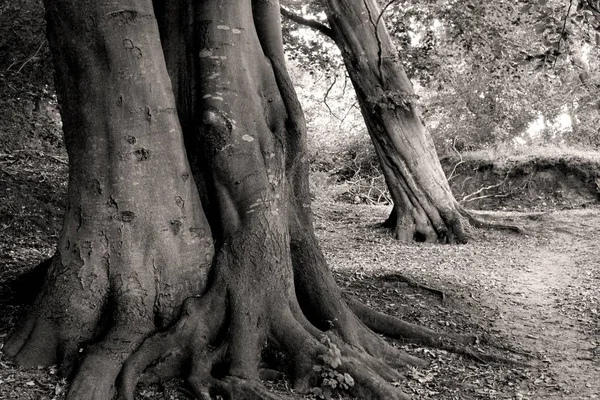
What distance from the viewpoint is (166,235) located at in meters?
4.60

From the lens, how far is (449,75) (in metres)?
12.8

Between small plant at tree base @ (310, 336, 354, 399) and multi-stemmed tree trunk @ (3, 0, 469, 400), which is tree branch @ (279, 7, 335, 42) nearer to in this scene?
multi-stemmed tree trunk @ (3, 0, 469, 400)

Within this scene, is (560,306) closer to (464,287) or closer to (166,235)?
(464,287)

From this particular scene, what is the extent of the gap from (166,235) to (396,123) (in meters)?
7.96

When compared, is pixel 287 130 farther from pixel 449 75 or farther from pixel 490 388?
pixel 449 75

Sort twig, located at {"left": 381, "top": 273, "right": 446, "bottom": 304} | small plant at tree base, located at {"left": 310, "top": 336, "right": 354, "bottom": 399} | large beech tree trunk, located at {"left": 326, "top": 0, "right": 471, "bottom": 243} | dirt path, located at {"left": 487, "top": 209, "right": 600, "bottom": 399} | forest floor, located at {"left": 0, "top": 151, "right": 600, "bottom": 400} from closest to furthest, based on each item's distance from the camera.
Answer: small plant at tree base, located at {"left": 310, "top": 336, "right": 354, "bottom": 399}
forest floor, located at {"left": 0, "top": 151, "right": 600, "bottom": 400}
dirt path, located at {"left": 487, "top": 209, "right": 600, "bottom": 399}
twig, located at {"left": 381, "top": 273, "right": 446, "bottom": 304}
large beech tree trunk, located at {"left": 326, "top": 0, "right": 471, "bottom": 243}

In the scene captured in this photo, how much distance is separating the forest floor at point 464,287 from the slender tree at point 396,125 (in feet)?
2.06

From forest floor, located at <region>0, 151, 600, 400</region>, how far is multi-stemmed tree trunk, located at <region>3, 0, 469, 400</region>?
30 cm

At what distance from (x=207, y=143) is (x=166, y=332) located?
1.44 metres

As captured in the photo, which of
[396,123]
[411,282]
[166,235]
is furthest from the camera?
[396,123]

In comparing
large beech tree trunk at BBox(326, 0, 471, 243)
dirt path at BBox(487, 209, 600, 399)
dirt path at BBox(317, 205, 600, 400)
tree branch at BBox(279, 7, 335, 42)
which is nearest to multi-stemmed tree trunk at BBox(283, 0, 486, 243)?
large beech tree trunk at BBox(326, 0, 471, 243)

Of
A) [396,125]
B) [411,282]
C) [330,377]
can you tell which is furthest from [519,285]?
[330,377]

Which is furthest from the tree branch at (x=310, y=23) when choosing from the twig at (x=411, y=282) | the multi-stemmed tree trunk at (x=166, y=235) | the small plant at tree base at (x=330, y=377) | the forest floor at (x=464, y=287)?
the small plant at tree base at (x=330, y=377)

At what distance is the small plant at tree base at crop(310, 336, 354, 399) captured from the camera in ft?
14.4
